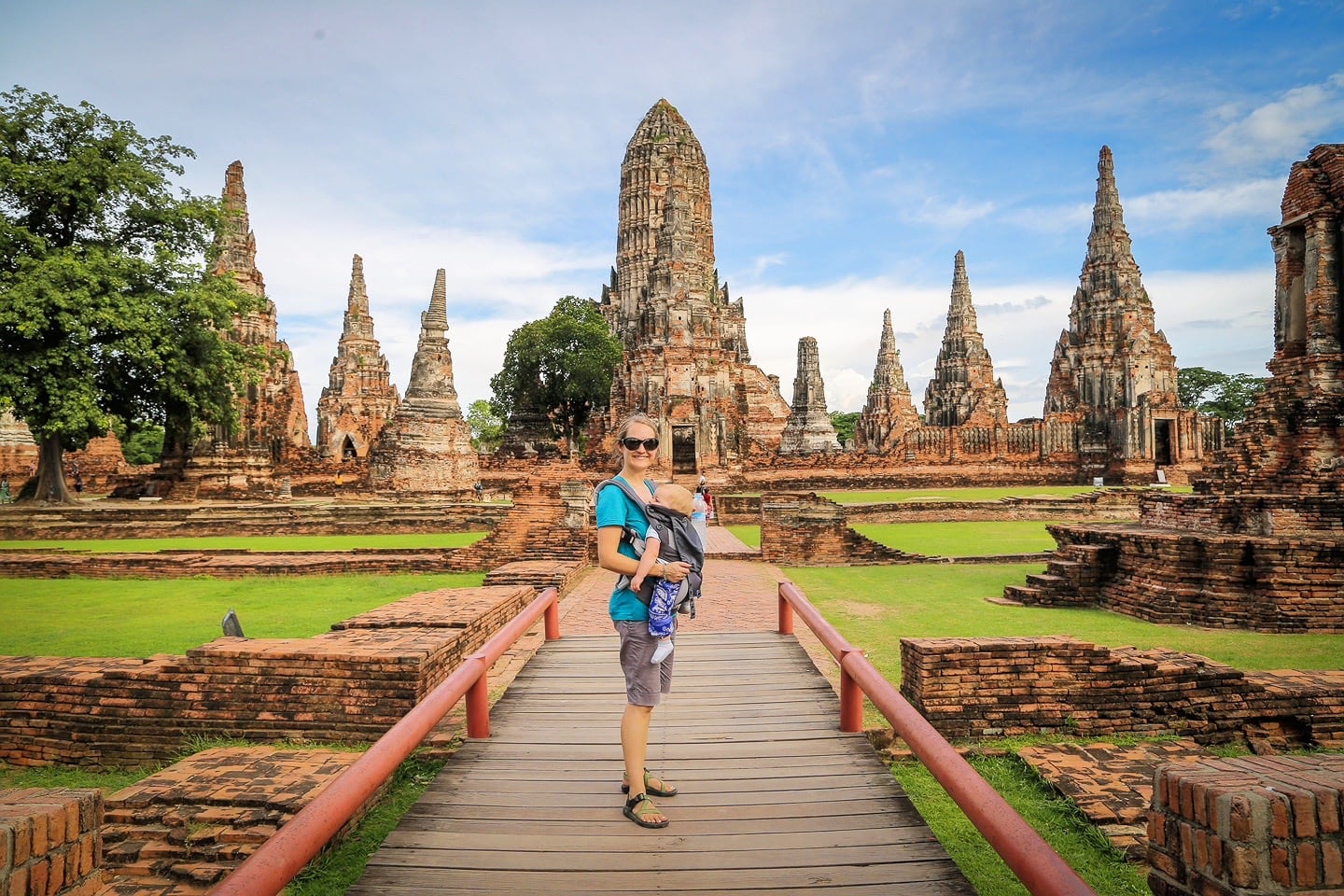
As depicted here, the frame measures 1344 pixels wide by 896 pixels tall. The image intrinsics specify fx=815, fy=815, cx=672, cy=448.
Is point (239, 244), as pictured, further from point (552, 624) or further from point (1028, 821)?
point (1028, 821)

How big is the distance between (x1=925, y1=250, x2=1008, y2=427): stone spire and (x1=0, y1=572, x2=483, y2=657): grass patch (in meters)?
35.3

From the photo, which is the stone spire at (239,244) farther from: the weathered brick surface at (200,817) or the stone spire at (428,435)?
the weathered brick surface at (200,817)

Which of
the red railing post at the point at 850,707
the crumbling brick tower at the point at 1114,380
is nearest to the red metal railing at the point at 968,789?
the red railing post at the point at 850,707

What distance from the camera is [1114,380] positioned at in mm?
33625

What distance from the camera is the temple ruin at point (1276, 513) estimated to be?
7.65 m

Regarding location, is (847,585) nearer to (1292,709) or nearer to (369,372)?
(1292,709)

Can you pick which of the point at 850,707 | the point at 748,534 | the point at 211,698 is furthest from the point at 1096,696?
the point at 748,534

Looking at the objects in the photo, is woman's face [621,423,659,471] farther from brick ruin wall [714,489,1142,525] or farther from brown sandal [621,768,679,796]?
brick ruin wall [714,489,1142,525]

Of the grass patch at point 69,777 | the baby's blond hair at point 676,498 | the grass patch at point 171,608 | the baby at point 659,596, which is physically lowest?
the grass patch at point 69,777

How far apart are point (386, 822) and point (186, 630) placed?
15.6 feet

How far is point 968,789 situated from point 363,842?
2.51 metres

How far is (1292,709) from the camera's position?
4.68 m

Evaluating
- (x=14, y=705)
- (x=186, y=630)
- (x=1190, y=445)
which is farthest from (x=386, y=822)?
(x=1190, y=445)

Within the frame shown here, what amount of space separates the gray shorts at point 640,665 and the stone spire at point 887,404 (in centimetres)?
4015
